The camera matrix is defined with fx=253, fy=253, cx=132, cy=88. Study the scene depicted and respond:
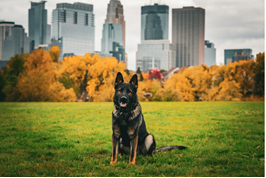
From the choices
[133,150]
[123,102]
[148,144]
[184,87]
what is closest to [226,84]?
[184,87]

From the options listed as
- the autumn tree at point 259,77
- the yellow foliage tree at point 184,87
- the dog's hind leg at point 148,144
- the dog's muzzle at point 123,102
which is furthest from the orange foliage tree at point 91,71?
the dog's muzzle at point 123,102

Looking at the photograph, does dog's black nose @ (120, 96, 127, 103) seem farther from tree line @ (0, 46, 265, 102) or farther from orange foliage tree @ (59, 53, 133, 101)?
orange foliage tree @ (59, 53, 133, 101)

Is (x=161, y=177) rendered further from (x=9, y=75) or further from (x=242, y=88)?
(x=242, y=88)

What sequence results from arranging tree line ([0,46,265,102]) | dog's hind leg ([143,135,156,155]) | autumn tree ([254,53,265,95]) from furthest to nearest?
autumn tree ([254,53,265,95]) < tree line ([0,46,265,102]) < dog's hind leg ([143,135,156,155])

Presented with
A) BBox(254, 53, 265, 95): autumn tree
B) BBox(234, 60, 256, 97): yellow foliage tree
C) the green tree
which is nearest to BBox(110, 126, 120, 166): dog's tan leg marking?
the green tree

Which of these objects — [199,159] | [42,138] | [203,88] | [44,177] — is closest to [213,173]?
[199,159]

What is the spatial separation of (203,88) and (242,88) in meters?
6.74

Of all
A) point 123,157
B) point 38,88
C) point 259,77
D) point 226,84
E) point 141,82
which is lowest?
point 123,157

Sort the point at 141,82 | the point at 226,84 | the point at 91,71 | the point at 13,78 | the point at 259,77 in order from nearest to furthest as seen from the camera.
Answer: the point at 13,78
the point at 259,77
the point at 226,84
the point at 91,71
the point at 141,82

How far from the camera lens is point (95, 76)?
44.8 metres

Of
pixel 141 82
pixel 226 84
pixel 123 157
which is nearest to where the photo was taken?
pixel 123 157

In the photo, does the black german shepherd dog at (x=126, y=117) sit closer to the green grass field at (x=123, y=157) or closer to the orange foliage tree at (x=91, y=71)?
the green grass field at (x=123, y=157)

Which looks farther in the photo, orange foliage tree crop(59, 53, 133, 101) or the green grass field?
orange foliage tree crop(59, 53, 133, 101)

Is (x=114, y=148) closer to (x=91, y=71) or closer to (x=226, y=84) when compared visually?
(x=91, y=71)
